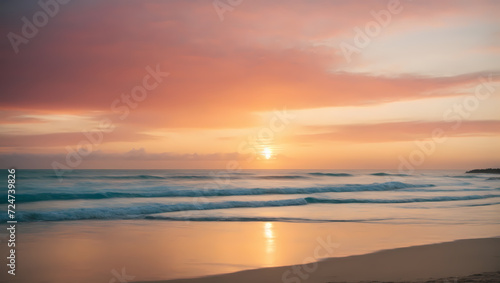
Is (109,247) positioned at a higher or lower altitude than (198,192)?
lower

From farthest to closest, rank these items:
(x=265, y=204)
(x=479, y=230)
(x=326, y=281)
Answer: (x=265, y=204)
(x=479, y=230)
(x=326, y=281)

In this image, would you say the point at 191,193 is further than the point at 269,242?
Yes

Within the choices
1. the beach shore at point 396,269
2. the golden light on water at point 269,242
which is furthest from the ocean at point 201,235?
the beach shore at point 396,269

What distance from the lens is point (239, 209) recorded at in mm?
23656

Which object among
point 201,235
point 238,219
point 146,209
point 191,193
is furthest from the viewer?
point 191,193

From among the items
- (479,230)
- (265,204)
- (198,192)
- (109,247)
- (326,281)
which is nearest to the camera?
(326,281)

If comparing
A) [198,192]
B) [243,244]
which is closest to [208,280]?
[243,244]

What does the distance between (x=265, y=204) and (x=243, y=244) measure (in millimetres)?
13696

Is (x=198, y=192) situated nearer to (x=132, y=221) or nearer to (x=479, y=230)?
(x=132, y=221)

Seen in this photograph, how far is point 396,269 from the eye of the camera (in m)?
9.52

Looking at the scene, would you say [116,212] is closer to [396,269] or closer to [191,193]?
[191,193]

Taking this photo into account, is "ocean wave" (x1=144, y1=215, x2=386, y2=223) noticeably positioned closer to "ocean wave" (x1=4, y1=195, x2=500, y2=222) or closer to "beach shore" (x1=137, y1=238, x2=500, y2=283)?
"ocean wave" (x1=4, y1=195, x2=500, y2=222)

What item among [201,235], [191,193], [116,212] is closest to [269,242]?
[201,235]

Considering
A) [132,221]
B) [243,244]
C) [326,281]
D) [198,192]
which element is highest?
[198,192]
